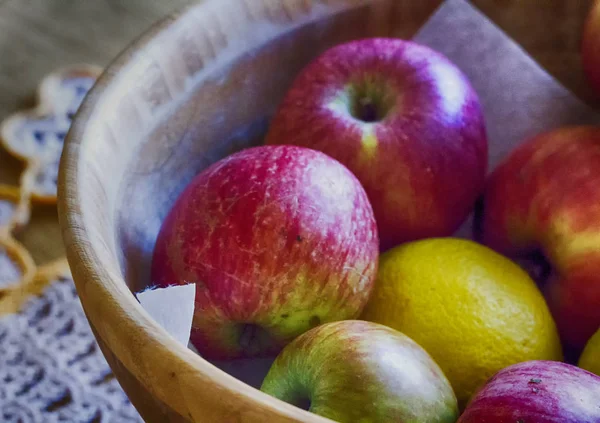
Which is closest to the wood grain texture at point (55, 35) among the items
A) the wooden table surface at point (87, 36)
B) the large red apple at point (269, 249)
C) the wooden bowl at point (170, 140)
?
the wooden table surface at point (87, 36)

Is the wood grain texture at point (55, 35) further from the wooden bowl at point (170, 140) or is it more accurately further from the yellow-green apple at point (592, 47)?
the yellow-green apple at point (592, 47)

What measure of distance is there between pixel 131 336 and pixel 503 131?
420 mm

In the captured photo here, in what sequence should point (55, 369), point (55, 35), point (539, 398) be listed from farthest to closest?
point (55, 35)
point (55, 369)
point (539, 398)

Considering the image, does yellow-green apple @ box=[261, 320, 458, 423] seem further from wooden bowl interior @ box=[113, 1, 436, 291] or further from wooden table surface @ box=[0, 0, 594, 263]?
wooden table surface @ box=[0, 0, 594, 263]

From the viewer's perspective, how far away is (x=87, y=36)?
940mm

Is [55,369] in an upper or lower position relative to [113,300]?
lower

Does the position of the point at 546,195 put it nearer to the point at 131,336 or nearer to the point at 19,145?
the point at 131,336

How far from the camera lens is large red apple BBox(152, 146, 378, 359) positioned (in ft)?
1.29

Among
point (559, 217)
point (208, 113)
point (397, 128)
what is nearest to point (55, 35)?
point (208, 113)

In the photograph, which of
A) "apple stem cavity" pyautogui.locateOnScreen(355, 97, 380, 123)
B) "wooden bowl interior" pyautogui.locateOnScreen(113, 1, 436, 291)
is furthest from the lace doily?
"apple stem cavity" pyautogui.locateOnScreen(355, 97, 380, 123)

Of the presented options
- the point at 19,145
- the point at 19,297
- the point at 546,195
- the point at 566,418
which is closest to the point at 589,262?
the point at 546,195

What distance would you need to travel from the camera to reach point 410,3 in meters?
0.61

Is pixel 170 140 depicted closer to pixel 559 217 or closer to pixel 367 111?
pixel 367 111

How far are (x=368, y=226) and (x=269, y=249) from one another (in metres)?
0.07
